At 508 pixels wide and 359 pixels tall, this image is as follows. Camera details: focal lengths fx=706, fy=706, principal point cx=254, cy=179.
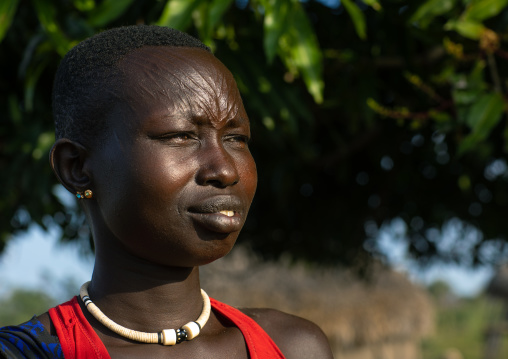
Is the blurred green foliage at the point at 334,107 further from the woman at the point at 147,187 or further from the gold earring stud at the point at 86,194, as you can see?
the gold earring stud at the point at 86,194

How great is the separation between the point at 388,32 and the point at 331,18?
58cm

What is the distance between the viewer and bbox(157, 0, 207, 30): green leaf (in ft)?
8.30

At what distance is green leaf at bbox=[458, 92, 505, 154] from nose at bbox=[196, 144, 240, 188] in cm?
160

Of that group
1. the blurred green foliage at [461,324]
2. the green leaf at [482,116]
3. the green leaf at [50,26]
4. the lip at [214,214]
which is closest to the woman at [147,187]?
the lip at [214,214]

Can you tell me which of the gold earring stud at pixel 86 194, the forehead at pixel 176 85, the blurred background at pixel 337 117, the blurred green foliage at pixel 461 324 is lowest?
the blurred green foliage at pixel 461 324

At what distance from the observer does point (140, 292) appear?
1729 mm

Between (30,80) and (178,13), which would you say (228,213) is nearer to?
(178,13)

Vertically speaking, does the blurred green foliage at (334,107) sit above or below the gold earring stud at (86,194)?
below

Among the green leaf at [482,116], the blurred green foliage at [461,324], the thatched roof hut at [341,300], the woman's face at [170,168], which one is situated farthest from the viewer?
the blurred green foliage at [461,324]

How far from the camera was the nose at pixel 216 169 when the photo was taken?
1.62 metres

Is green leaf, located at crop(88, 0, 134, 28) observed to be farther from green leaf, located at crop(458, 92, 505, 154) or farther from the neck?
green leaf, located at crop(458, 92, 505, 154)

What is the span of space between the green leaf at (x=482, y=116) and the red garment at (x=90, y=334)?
1464 mm

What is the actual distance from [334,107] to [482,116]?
1374 mm

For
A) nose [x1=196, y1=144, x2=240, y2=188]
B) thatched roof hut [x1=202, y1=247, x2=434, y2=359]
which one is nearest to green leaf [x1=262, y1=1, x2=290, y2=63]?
nose [x1=196, y1=144, x2=240, y2=188]
